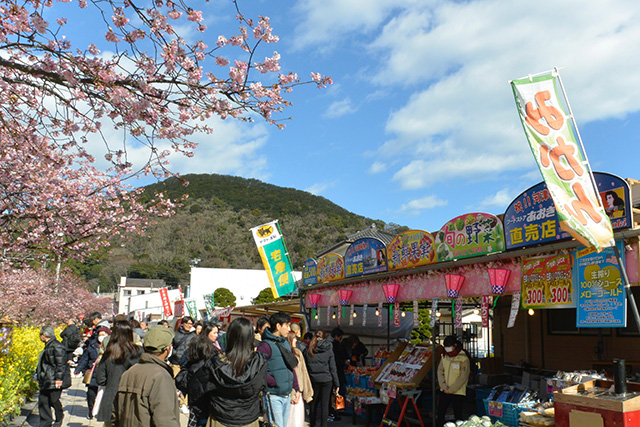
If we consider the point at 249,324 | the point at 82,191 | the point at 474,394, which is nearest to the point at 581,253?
the point at 249,324

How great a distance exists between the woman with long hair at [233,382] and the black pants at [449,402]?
4.32 metres

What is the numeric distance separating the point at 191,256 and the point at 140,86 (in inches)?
3226

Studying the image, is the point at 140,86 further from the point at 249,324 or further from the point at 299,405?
the point at 299,405

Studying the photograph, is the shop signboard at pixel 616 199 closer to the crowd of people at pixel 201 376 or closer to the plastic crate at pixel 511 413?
the plastic crate at pixel 511 413

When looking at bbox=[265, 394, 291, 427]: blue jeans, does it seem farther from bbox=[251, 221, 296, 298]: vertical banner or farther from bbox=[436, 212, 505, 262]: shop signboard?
bbox=[251, 221, 296, 298]: vertical banner

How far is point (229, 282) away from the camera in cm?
4494

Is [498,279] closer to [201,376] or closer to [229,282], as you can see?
[201,376]

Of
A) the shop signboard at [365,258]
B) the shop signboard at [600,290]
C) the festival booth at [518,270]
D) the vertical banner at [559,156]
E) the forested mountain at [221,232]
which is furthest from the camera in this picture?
the forested mountain at [221,232]

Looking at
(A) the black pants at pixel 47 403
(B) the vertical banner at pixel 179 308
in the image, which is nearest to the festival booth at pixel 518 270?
(A) the black pants at pixel 47 403

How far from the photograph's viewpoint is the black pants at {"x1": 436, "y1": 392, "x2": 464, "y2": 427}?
768 centimetres

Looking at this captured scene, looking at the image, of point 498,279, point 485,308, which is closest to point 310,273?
point 485,308

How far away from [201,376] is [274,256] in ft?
36.7

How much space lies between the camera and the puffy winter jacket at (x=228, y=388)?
4.27 m

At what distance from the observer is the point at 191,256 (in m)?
83.7
